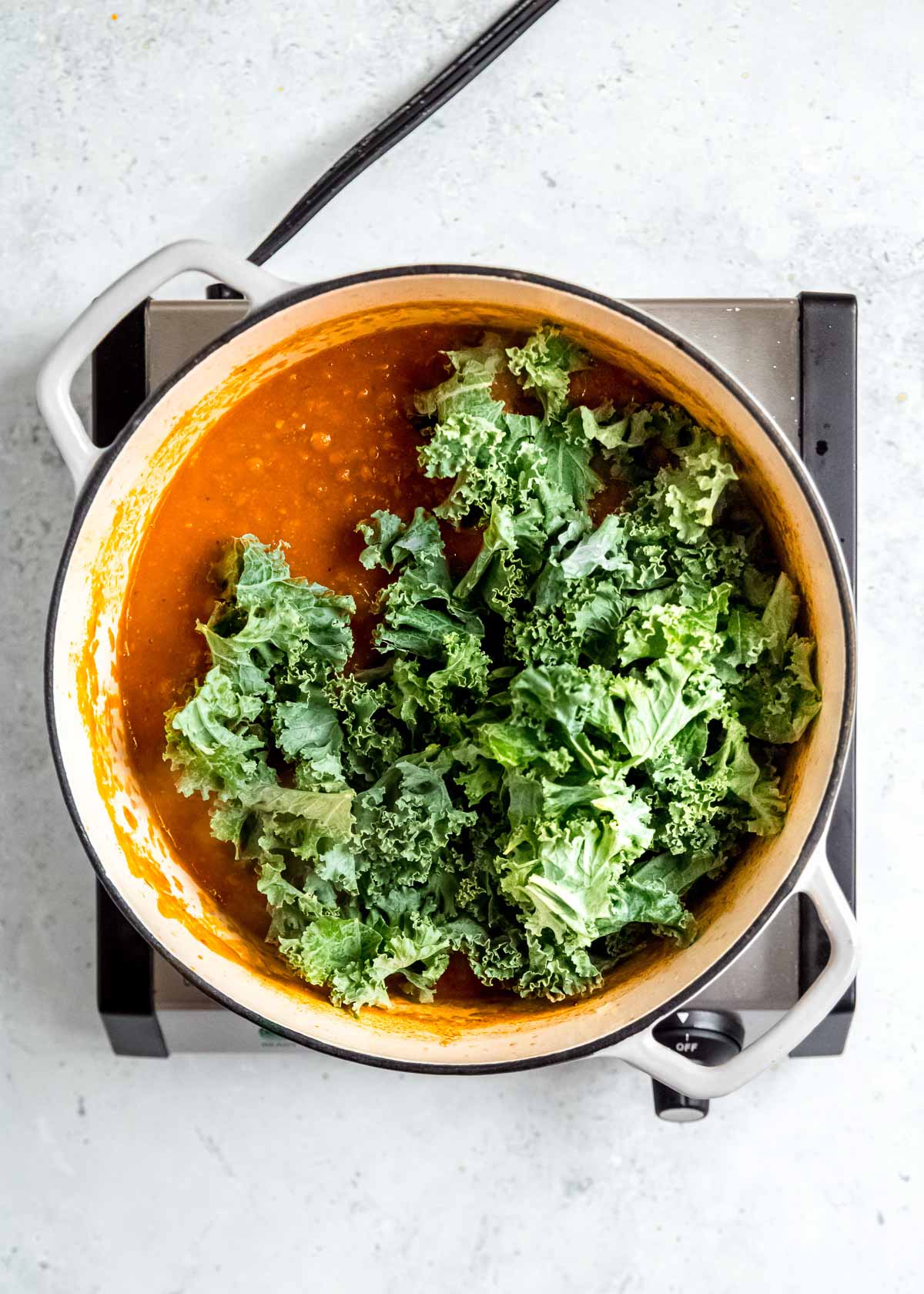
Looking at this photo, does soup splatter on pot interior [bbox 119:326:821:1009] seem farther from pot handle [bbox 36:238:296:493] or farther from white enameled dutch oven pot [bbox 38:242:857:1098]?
pot handle [bbox 36:238:296:493]

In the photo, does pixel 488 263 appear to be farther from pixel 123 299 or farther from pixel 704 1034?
pixel 704 1034

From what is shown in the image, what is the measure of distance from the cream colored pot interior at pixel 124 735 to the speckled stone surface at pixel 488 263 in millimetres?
254

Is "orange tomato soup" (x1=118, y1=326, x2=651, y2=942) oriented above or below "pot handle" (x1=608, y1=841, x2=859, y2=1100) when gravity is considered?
above

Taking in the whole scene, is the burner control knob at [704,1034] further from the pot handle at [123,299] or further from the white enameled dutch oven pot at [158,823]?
the pot handle at [123,299]

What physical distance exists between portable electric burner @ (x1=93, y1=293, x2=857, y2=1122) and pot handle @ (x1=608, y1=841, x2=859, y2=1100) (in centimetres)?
10

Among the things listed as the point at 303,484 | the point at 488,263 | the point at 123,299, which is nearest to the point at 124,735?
the point at 303,484

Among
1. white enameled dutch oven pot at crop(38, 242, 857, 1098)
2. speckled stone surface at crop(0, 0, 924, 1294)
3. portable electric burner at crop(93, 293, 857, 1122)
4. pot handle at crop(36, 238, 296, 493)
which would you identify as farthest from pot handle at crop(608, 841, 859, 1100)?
pot handle at crop(36, 238, 296, 493)

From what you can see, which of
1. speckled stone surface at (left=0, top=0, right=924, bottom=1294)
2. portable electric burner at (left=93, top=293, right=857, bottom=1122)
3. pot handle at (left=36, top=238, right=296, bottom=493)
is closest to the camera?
pot handle at (left=36, top=238, right=296, bottom=493)

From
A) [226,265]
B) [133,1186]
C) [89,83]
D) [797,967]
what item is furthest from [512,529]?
[133,1186]

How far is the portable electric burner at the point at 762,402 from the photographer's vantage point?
1.28 metres

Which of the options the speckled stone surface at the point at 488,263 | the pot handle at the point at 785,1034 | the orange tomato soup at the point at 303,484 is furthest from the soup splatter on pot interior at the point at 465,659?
the speckled stone surface at the point at 488,263

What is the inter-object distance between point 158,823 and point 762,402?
2.81 ft

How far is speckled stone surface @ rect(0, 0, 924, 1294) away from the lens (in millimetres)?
1488

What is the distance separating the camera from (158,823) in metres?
1.37
